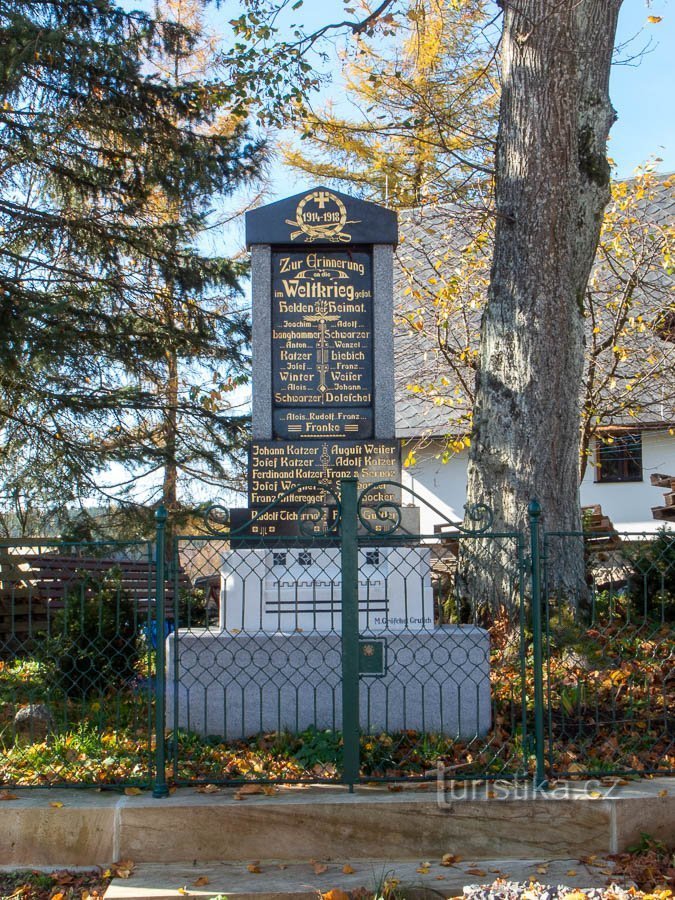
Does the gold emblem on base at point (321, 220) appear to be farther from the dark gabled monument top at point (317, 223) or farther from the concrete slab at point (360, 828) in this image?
the concrete slab at point (360, 828)

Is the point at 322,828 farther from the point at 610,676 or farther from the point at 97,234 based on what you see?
the point at 97,234

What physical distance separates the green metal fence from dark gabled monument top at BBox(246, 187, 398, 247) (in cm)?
200

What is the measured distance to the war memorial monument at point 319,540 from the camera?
5605mm

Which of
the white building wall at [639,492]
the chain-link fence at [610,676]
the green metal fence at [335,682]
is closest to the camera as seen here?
the green metal fence at [335,682]

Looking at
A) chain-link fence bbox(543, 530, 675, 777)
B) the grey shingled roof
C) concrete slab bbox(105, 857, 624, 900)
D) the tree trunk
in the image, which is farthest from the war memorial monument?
the grey shingled roof

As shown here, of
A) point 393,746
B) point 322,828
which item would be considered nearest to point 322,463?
point 393,746

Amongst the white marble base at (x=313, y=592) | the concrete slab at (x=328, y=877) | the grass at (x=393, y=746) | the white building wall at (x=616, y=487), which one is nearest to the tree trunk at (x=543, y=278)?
the white marble base at (x=313, y=592)

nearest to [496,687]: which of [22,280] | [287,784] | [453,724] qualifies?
[453,724]

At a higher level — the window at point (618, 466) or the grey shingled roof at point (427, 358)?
the grey shingled roof at point (427, 358)

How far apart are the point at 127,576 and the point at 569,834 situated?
7.05m

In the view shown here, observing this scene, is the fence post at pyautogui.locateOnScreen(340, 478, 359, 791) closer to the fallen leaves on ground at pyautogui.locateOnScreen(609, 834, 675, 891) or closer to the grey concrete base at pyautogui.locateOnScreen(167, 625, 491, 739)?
the grey concrete base at pyautogui.locateOnScreen(167, 625, 491, 739)

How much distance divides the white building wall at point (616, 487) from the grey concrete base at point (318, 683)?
892 cm

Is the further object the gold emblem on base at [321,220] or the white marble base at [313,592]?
the gold emblem on base at [321,220]

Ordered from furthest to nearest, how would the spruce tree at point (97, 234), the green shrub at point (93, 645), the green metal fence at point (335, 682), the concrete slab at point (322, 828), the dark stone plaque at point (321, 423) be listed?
the spruce tree at point (97, 234) < the dark stone plaque at point (321, 423) < the green shrub at point (93, 645) < the green metal fence at point (335, 682) < the concrete slab at point (322, 828)
